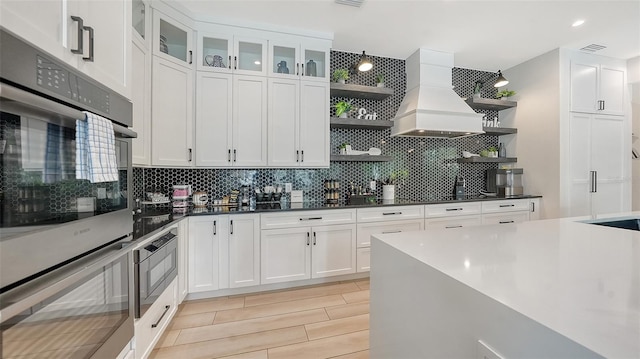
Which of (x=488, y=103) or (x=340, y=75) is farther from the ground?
(x=340, y=75)

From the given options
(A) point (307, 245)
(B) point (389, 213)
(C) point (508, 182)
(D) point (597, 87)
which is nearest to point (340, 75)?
(B) point (389, 213)

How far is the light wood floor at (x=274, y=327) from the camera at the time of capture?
174cm

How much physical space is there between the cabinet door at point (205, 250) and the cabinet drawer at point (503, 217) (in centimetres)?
324

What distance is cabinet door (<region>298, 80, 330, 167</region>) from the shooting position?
2.93 metres

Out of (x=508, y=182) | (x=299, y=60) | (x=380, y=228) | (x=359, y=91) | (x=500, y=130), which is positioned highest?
(x=299, y=60)

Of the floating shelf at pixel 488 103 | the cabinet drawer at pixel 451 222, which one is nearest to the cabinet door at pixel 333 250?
the cabinet drawer at pixel 451 222

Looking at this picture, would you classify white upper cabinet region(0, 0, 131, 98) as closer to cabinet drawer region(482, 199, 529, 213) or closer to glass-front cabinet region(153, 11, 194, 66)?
glass-front cabinet region(153, 11, 194, 66)

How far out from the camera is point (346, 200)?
134 inches

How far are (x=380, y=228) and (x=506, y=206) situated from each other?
1930 millimetres

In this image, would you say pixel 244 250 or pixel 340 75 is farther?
pixel 340 75

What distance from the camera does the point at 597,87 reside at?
3.55 metres

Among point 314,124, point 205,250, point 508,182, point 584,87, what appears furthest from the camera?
point 508,182

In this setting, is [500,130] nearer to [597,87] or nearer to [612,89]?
[597,87]

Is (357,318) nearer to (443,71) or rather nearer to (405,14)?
(405,14)
